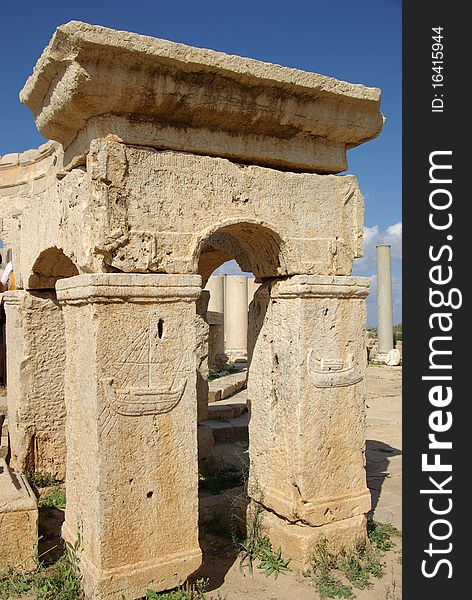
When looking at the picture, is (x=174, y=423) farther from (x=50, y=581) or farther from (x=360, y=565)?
(x=360, y=565)

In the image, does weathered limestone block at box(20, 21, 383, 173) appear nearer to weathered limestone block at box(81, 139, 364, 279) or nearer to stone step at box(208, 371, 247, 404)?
weathered limestone block at box(81, 139, 364, 279)

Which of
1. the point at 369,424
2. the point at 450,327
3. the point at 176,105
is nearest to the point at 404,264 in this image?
the point at 450,327

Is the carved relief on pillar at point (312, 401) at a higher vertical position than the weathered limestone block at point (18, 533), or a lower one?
higher

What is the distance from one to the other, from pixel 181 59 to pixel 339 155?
1.76 m

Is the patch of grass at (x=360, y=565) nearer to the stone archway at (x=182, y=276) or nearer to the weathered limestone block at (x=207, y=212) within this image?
the stone archway at (x=182, y=276)

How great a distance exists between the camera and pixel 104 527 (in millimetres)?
3924

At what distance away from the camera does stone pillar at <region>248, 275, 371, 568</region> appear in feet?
15.7

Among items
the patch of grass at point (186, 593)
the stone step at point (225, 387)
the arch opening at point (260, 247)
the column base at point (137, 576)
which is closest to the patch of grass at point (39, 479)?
the column base at point (137, 576)

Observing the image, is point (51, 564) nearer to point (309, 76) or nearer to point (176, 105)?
point (176, 105)

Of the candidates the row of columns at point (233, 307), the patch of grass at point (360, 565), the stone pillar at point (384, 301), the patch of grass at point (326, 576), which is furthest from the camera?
the stone pillar at point (384, 301)

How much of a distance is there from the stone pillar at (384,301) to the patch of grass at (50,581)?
57.8 feet

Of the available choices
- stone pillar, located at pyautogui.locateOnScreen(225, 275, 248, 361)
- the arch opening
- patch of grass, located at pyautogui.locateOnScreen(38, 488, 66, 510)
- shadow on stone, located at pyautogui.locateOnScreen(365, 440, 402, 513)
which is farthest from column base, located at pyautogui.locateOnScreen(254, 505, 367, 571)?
stone pillar, located at pyautogui.locateOnScreen(225, 275, 248, 361)

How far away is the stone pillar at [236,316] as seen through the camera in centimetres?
2067

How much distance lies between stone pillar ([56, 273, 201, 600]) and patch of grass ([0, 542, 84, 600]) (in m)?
0.14
